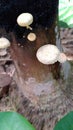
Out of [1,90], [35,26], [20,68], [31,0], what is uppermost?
[31,0]

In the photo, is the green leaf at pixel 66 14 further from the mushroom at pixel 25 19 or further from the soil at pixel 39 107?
the mushroom at pixel 25 19

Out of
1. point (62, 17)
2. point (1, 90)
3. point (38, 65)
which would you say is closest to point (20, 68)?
point (38, 65)

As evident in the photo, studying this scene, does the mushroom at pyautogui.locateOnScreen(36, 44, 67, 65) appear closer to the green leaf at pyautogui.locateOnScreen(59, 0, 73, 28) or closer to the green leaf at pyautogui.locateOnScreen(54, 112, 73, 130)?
the green leaf at pyautogui.locateOnScreen(54, 112, 73, 130)

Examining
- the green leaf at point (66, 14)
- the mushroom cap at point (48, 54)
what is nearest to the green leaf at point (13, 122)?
the mushroom cap at point (48, 54)

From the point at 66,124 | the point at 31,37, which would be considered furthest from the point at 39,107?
the point at 31,37

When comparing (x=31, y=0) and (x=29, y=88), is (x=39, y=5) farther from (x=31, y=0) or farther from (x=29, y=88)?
(x=29, y=88)

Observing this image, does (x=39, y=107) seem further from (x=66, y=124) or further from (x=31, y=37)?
(x=31, y=37)
